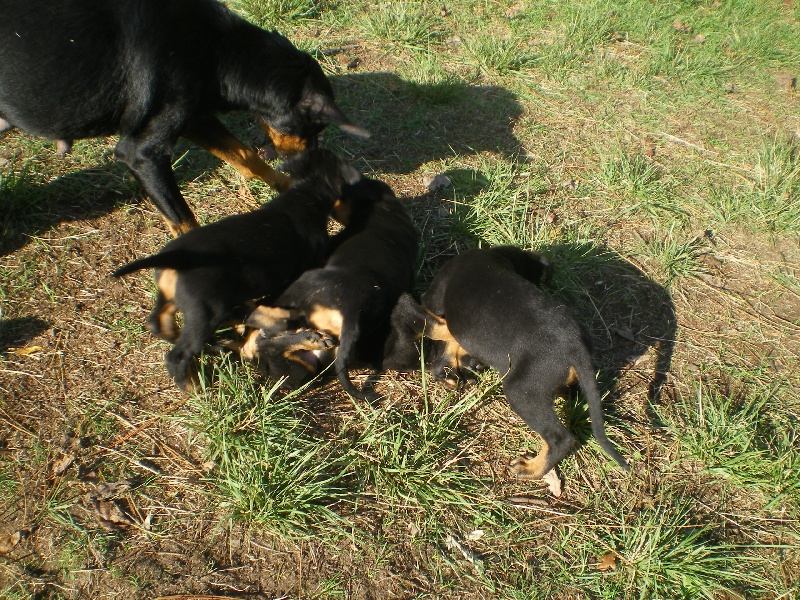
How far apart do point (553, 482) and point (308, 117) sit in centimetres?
289

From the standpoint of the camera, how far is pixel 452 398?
3447 mm

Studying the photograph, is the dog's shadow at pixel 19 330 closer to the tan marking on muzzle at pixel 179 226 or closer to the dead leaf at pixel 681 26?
the tan marking on muzzle at pixel 179 226

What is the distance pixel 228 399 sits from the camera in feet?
10.0

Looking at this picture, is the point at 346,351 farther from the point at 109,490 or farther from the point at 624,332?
the point at 624,332

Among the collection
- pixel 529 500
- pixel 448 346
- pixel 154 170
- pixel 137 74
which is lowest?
pixel 529 500

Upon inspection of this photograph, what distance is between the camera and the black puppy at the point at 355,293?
3160mm

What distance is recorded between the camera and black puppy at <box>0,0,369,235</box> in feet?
11.3

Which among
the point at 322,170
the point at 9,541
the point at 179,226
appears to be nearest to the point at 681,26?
the point at 322,170

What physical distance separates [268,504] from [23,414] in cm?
144

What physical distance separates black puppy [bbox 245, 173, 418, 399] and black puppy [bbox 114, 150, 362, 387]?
0.15 meters

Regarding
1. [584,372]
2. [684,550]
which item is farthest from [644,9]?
[684,550]

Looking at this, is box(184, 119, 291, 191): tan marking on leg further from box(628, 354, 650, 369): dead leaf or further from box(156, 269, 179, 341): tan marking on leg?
box(628, 354, 650, 369): dead leaf

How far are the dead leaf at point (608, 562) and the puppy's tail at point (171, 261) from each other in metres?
2.44

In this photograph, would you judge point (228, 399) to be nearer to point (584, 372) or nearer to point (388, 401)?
point (388, 401)
